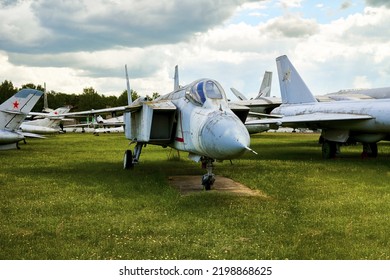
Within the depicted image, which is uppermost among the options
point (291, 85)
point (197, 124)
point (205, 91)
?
point (291, 85)

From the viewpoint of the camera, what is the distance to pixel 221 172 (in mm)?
12555

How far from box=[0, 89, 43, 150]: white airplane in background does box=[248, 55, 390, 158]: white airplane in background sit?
981 centimetres

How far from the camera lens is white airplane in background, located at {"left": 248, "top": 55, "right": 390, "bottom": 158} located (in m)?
15.3

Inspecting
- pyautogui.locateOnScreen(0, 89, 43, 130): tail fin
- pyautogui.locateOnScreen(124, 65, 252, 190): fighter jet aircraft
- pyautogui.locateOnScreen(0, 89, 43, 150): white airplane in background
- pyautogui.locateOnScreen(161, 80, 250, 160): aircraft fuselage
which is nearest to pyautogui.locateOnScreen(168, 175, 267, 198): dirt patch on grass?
pyautogui.locateOnScreen(124, 65, 252, 190): fighter jet aircraft

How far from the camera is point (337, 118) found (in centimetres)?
1572

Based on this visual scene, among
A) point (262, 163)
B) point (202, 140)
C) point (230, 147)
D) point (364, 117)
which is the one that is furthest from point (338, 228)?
point (364, 117)

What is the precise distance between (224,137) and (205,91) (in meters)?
1.94

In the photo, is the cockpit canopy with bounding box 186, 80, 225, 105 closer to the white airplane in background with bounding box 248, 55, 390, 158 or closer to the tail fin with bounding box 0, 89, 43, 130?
the white airplane in background with bounding box 248, 55, 390, 158

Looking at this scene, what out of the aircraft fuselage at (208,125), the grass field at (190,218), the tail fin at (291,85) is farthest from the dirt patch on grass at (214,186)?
the tail fin at (291,85)

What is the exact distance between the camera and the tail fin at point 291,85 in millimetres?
20125

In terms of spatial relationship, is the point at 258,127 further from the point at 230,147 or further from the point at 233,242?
the point at 233,242

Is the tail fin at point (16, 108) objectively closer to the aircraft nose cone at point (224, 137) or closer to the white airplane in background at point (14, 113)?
the white airplane in background at point (14, 113)

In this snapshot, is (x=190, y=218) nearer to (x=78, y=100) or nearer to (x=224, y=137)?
(x=224, y=137)

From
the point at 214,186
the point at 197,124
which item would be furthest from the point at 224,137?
the point at 214,186
